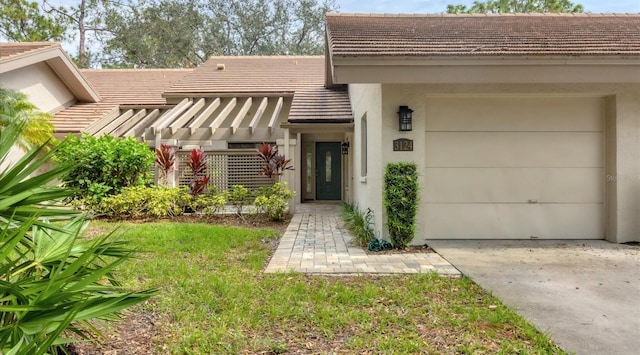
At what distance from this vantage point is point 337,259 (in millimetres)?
5738

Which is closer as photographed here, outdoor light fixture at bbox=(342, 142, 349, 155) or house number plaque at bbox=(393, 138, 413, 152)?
house number plaque at bbox=(393, 138, 413, 152)

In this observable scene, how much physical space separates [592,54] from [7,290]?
24.3 feet

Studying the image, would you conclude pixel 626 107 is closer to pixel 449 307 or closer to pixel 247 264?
pixel 449 307

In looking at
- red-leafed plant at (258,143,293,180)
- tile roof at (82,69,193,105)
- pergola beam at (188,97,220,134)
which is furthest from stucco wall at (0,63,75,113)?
red-leafed plant at (258,143,293,180)

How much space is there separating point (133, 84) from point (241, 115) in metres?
8.18

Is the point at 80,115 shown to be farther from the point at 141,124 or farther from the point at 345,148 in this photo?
the point at 345,148

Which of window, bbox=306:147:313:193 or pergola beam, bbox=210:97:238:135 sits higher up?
pergola beam, bbox=210:97:238:135

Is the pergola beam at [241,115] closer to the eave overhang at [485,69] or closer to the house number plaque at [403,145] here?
the eave overhang at [485,69]

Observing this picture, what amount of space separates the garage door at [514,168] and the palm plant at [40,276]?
558 centimetres

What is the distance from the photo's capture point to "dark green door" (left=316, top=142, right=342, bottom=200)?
611 inches

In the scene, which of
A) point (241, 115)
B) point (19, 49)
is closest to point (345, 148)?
point (241, 115)

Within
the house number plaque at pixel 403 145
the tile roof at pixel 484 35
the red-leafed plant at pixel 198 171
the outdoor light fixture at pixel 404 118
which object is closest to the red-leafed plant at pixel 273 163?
the red-leafed plant at pixel 198 171

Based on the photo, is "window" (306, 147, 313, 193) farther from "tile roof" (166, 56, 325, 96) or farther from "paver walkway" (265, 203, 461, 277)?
"paver walkway" (265, 203, 461, 277)

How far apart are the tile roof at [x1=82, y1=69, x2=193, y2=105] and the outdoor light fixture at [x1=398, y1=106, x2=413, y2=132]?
12.7 meters
